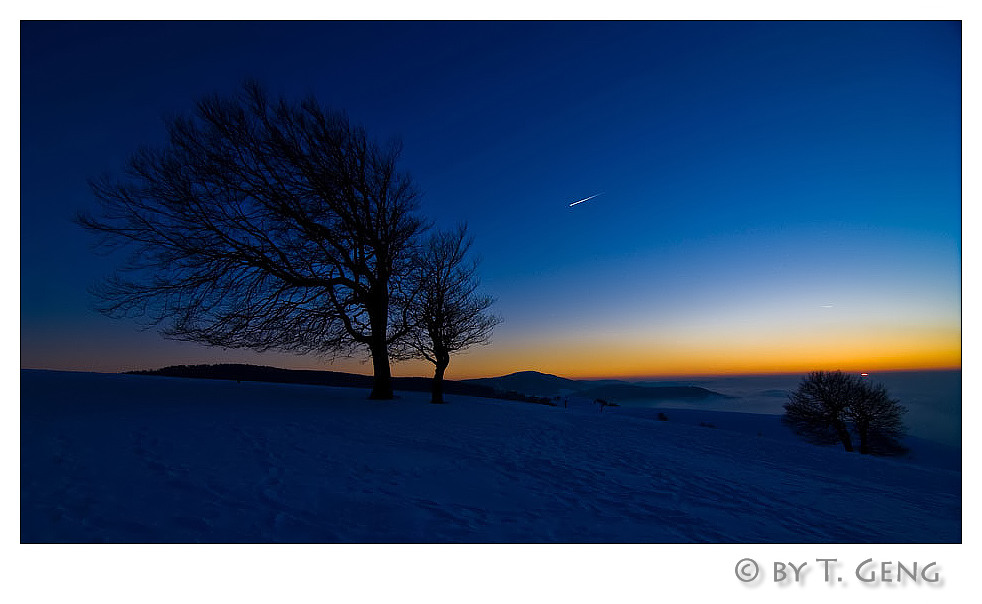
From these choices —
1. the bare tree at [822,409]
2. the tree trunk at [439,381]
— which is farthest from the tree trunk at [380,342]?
the bare tree at [822,409]

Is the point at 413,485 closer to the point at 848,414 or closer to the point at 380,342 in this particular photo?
the point at 380,342

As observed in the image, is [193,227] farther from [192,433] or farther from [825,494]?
[825,494]

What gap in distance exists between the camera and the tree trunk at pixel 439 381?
15.0 m

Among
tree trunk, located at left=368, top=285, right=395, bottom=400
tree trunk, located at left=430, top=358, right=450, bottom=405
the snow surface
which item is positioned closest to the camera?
the snow surface

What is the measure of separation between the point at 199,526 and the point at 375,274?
1074 centimetres

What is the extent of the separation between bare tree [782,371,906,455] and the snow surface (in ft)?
72.0

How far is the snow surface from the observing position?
336 cm

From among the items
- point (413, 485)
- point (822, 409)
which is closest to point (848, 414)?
point (822, 409)

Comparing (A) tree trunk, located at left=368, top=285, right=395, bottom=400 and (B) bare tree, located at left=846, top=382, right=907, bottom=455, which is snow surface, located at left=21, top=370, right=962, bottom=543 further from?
(B) bare tree, located at left=846, top=382, right=907, bottom=455

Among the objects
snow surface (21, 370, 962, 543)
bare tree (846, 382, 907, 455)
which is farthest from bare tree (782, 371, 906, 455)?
snow surface (21, 370, 962, 543)

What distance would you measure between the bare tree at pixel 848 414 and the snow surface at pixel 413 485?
21.9 meters

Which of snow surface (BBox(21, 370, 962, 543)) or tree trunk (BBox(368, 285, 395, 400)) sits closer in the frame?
snow surface (BBox(21, 370, 962, 543))

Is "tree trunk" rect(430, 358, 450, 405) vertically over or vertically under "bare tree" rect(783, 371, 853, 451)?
over

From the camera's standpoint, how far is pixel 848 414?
25188 millimetres
